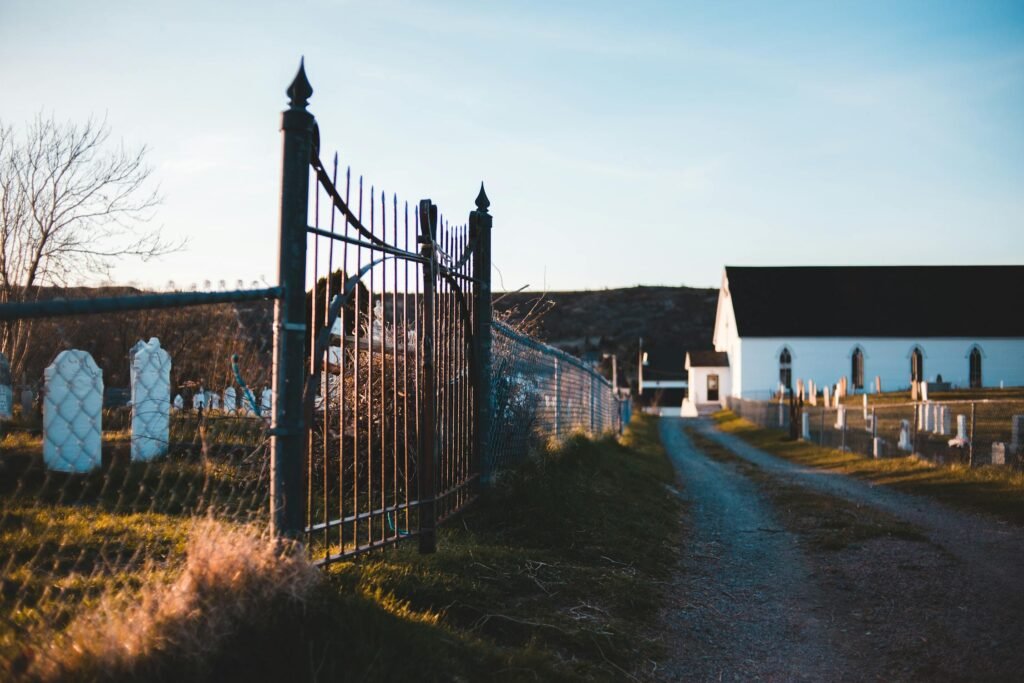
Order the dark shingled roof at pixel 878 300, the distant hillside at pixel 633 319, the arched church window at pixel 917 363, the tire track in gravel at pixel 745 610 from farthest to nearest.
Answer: the distant hillside at pixel 633 319
the dark shingled roof at pixel 878 300
the arched church window at pixel 917 363
the tire track in gravel at pixel 745 610

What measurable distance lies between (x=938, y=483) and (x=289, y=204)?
11.7 metres

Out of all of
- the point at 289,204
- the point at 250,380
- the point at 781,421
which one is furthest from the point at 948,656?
the point at 781,421

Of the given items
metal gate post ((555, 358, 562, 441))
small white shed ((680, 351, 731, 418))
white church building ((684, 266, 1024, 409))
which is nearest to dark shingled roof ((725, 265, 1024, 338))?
white church building ((684, 266, 1024, 409))

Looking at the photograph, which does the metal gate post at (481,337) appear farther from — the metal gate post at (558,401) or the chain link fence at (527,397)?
the metal gate post at (558,401)

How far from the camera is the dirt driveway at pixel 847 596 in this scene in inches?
179

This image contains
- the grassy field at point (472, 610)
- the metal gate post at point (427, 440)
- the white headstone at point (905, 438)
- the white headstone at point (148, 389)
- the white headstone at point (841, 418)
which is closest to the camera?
the grassy field at point (472, 610)

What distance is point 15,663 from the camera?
2590 mm

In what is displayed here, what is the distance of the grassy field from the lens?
2.85 meters

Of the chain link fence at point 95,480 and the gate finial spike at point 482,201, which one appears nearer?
the chain link fence at point 95,480

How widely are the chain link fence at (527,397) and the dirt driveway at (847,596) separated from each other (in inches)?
78.2

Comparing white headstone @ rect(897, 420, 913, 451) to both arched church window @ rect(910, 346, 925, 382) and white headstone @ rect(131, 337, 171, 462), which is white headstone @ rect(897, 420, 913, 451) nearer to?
white headstone @ rect(131, 337, 171, 462)

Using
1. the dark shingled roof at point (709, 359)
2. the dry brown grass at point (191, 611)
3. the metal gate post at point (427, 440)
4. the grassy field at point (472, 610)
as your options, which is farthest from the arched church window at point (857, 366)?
the dry brown grass at point (191, 611)

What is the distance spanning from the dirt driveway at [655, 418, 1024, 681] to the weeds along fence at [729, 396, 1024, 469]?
304 centimetres

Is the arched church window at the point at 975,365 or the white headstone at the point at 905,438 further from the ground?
the arched church window at the point at 975,365
